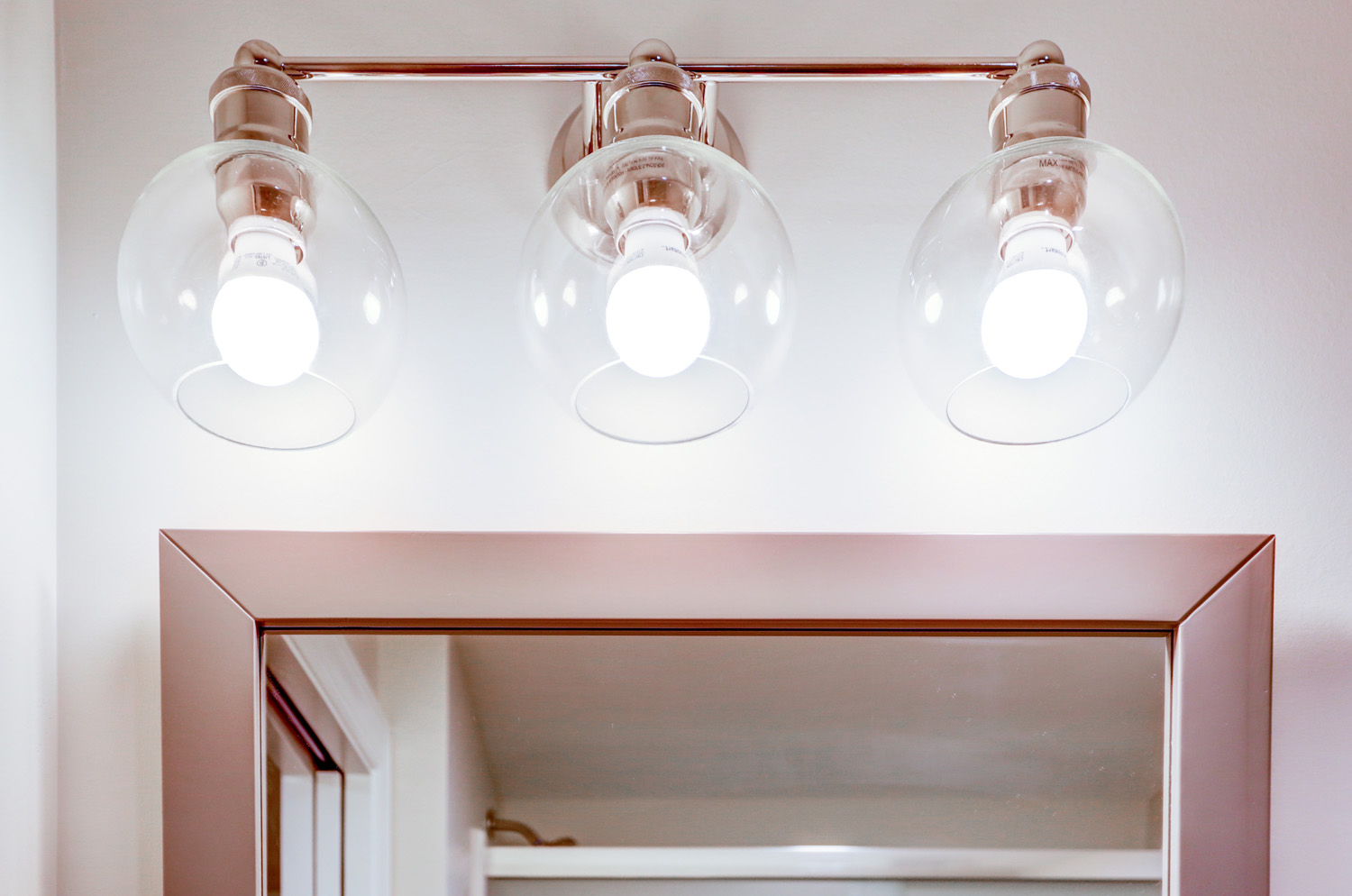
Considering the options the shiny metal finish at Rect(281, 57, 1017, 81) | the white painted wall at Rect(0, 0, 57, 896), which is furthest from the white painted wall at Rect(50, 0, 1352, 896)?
the shiny metal finish at Rect(281, 57, 1017, 81)

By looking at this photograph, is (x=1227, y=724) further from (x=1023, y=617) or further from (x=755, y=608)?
(x=755, y=608)

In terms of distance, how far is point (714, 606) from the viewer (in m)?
0.62

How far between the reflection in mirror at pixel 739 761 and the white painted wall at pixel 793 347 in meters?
0.10

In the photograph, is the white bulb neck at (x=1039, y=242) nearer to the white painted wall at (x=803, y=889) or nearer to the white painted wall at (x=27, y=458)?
the white painted wall at (x=803, y=889)

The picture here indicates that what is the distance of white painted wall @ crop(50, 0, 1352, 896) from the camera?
2.11ft

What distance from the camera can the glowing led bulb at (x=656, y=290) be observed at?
1.53 feet

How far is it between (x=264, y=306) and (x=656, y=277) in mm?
207

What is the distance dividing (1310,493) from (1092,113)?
32cm

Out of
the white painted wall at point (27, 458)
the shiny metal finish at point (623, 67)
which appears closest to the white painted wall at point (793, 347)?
the white painted wall at point (27, 458)

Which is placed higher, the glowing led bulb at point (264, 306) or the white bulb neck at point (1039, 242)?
the white bulb neck at point (1039, 242)

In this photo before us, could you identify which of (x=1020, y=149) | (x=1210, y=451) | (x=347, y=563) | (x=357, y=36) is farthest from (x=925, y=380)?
(x=357, y=36)

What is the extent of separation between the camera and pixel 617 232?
0.47 meters

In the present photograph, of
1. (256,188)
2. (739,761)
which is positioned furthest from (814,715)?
(256,188)

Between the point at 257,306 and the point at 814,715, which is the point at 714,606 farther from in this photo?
the point at 257,306
